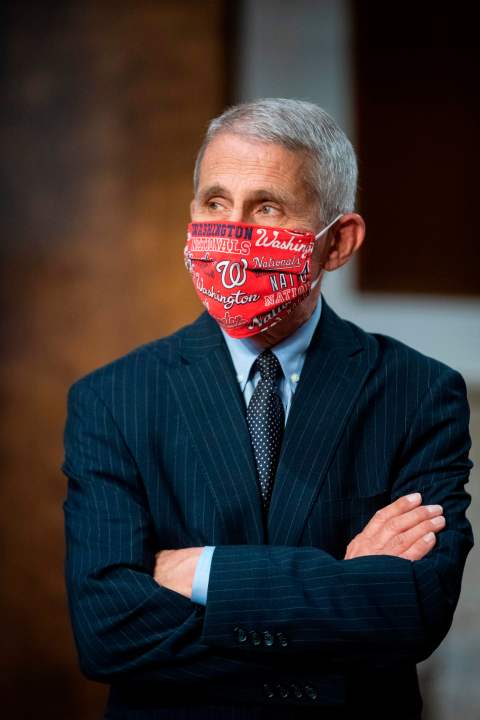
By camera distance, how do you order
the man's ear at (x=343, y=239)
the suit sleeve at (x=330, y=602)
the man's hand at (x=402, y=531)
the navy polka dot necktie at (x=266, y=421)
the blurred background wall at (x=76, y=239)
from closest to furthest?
1. the suit sleeve at (x=330, y=602)
2. the man's hand at (x=402, y=531)
3. the navy polka dot necktie at (x=266, y=421)
4. the man's ear at (x=343, y=239)
5. the blurred background wall at (x=76, y=239)

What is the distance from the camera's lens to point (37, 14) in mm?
3428

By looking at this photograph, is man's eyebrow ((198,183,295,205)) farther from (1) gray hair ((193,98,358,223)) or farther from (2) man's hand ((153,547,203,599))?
(2) man's hand ((153,547,203,599))

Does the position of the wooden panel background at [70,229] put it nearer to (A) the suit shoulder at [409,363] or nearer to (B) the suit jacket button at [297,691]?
(A) the suit shoulder at [409,363]

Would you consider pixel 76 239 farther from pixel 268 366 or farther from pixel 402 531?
pixel 402 531

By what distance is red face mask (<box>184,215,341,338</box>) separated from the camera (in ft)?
5.94

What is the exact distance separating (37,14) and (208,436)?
225 centimetres

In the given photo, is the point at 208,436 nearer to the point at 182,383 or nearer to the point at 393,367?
the point at 182,383

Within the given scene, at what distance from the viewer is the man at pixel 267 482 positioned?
1677 millimetres

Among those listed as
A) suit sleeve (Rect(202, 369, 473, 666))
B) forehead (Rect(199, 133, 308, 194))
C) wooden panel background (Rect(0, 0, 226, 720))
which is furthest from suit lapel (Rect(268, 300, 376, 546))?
wooden panel background (Rect(0, 0, 226, 720))

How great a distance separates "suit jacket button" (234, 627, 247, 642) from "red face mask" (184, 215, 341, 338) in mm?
578

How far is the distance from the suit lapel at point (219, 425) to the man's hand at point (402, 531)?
0.68ft

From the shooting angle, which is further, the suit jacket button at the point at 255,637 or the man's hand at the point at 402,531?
the man's hand at the point at 402,531

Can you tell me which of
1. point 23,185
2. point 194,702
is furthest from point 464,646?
point 23,185

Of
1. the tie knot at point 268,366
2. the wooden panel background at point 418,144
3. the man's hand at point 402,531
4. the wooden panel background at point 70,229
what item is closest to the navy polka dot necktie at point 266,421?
the tie knot at point 268,366
